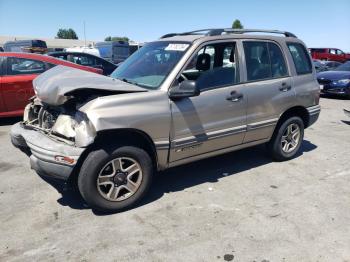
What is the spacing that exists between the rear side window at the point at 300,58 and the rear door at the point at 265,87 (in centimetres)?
27

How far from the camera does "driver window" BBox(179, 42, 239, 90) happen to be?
409 centimetres

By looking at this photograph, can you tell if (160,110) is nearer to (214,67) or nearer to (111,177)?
(111,177)

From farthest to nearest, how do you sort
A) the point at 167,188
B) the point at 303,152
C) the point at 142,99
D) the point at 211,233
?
the point at 303,152 < the point at 167,188 < the point at 142,99 < the point at 211,233

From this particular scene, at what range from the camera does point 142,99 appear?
3.55 m

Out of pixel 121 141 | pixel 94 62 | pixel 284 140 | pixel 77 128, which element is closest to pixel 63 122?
pixel 77 128

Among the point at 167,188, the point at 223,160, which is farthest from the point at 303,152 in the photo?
the point at 167,188

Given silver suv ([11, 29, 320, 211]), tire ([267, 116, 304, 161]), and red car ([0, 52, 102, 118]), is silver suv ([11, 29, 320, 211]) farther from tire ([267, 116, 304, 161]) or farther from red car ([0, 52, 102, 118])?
red car ([0, 52, 102, 118])

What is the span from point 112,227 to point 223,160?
8.00 ft

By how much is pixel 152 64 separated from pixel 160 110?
83cm

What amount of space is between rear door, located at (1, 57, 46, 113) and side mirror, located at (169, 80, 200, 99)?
4.41 m

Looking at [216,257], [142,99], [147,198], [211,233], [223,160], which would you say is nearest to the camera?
[216,257]

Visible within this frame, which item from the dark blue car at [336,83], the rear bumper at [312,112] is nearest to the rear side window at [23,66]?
the rear bumper at [312,112]

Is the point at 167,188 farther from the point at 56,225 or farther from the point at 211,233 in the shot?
the point at 56,225

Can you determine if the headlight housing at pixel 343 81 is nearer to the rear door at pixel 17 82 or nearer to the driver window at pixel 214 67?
the driver window at pixel 214 67
